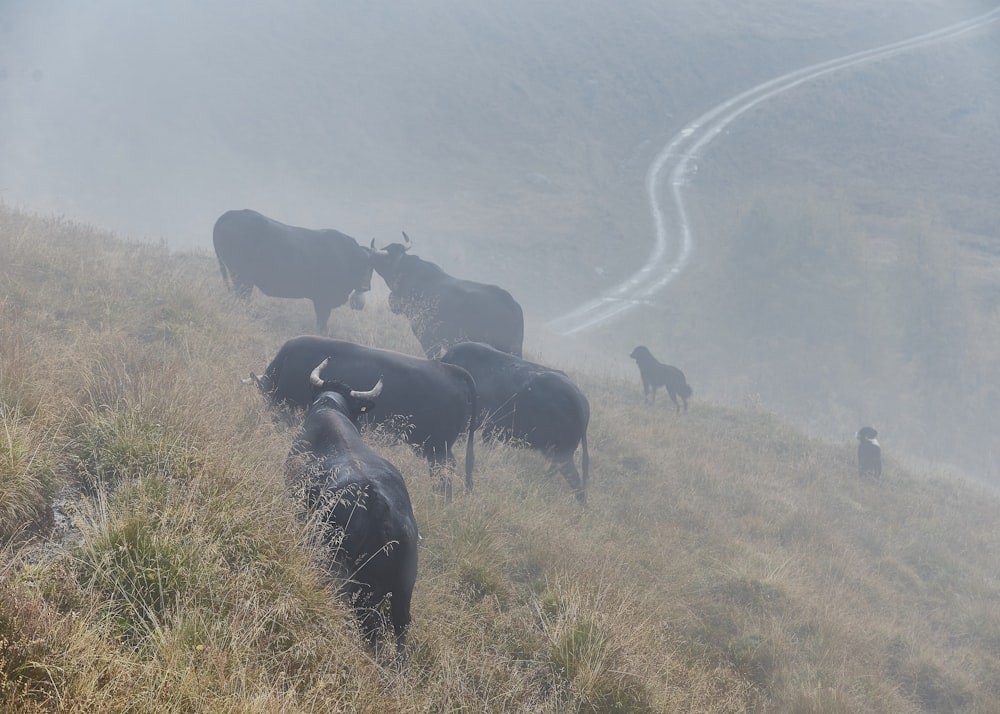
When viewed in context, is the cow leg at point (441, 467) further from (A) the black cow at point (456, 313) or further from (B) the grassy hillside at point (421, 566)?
(A) the black cow at point (456, 313)

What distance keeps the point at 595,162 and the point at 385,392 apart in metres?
47.5

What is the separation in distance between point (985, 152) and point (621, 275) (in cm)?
3184

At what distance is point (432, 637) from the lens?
4352 millimetres

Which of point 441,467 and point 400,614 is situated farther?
point 441,467

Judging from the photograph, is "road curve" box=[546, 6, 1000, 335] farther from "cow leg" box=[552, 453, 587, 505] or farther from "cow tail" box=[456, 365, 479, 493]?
"cow tail" box=[456, 365, 479, 493]

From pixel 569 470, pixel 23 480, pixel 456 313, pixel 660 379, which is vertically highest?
pixel 23 480

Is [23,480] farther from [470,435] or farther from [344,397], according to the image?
[470,435]

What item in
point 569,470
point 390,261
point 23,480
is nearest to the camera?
point 23,480

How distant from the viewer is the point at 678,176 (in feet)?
160

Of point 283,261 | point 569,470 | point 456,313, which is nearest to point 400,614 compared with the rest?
point 569,470

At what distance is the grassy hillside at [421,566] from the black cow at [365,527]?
0.77 ft

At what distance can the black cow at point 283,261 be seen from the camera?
1323cm

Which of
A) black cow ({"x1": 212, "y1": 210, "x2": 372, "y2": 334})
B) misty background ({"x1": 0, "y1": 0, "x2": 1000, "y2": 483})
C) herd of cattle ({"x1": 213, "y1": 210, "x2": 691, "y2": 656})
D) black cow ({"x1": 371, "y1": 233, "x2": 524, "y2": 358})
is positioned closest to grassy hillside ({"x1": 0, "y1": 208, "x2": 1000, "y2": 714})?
herd of cattle ({"x1": 213, "y1": 210, "x2": 691, "y2": 656})

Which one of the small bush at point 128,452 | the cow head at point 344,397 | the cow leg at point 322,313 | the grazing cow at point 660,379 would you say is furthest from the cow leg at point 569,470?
→ the grazing cow at point 660,379
